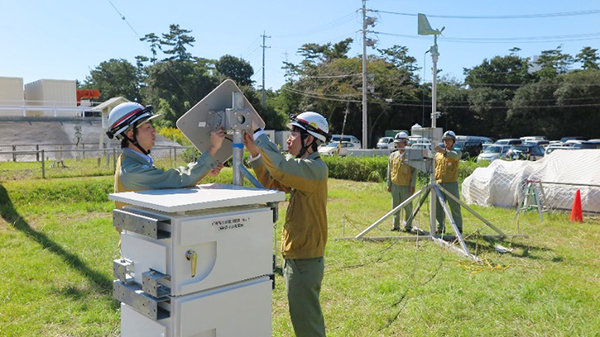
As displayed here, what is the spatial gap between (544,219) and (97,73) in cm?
7167

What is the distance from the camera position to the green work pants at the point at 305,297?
125 inches

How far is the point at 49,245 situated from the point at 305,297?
5.95 m

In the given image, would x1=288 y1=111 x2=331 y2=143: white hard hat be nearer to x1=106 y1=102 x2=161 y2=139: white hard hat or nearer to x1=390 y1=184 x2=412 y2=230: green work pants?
x1=106 y1=102 x2=161 y2=139: white hard hat

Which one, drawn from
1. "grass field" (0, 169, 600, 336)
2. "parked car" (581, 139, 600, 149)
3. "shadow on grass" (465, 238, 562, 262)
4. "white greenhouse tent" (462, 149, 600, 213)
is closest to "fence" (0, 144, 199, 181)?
"grass field" (0, 169, 600, 336)

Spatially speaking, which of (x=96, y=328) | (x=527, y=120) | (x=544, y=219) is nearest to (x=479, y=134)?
(x=527, y=120)

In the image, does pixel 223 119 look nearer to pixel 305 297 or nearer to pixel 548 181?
pixel 305 297

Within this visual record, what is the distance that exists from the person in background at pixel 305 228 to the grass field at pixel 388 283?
55.1 inches

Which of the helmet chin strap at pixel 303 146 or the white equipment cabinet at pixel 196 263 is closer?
Answer: the white equipment cabinet at pixel 196 263

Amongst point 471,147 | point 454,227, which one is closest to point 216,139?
point 454,227

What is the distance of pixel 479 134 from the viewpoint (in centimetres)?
4700

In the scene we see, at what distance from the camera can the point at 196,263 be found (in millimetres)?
2213

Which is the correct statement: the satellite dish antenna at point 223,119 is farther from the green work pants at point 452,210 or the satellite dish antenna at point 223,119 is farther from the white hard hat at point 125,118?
the green work pants at point 452,210

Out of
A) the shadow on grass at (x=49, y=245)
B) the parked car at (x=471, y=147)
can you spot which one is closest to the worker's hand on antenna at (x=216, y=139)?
the shadow on grass at (x=49, y=245)

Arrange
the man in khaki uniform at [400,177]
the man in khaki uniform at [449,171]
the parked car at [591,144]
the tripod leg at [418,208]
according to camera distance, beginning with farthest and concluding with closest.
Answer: the parked car at [591,144] < the man in khaki uniform at [400,177] < the man in khaki uniform at [449,171] < the tripod leg at [418,208]
